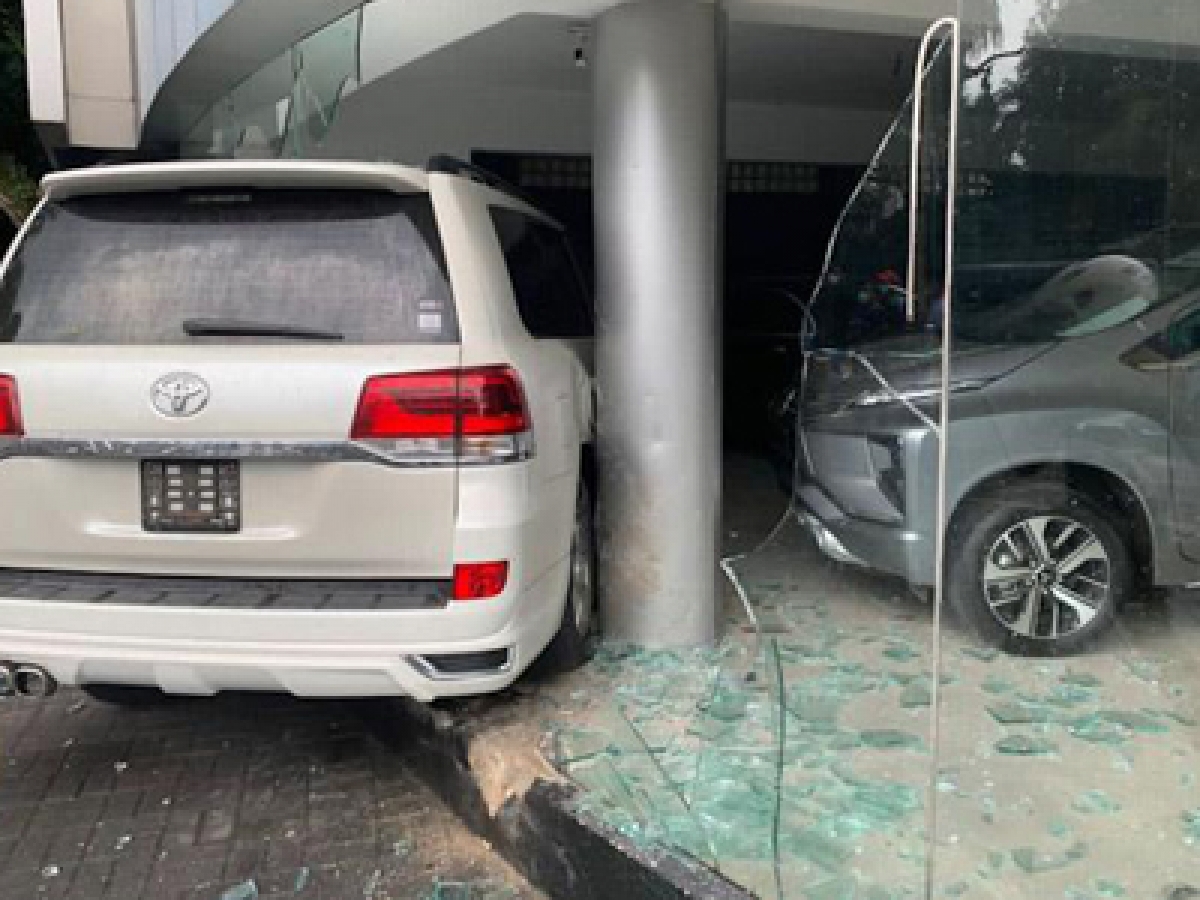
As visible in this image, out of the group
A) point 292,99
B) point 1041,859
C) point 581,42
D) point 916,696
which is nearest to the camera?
point 1041,859

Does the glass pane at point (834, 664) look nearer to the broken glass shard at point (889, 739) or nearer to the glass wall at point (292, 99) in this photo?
the broken glass shard at point (889, 739)

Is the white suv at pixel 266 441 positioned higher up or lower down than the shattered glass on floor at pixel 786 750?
higher up

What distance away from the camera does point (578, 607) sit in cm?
427

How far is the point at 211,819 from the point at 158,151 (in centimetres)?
994

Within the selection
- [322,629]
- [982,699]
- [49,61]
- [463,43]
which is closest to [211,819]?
[322,629]

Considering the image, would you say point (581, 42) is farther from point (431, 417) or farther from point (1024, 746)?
point (1024, 746)

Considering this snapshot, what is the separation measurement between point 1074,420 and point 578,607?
77.2 inches

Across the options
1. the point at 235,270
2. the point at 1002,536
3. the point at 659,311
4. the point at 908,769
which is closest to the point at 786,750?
the point at 908,769

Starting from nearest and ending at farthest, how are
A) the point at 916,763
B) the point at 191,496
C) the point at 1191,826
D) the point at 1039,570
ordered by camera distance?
the point at 1191,826 < the point at 916,763 < the point at 191,496 < the point at 1039,570

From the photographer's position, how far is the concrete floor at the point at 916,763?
262 cm

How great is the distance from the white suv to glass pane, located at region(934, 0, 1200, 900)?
4.50 feet

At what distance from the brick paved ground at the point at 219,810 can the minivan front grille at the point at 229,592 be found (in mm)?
774

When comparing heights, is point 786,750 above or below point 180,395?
below

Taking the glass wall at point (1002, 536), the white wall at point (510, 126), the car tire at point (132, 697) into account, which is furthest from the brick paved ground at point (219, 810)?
the white wall at point (510, 126)
